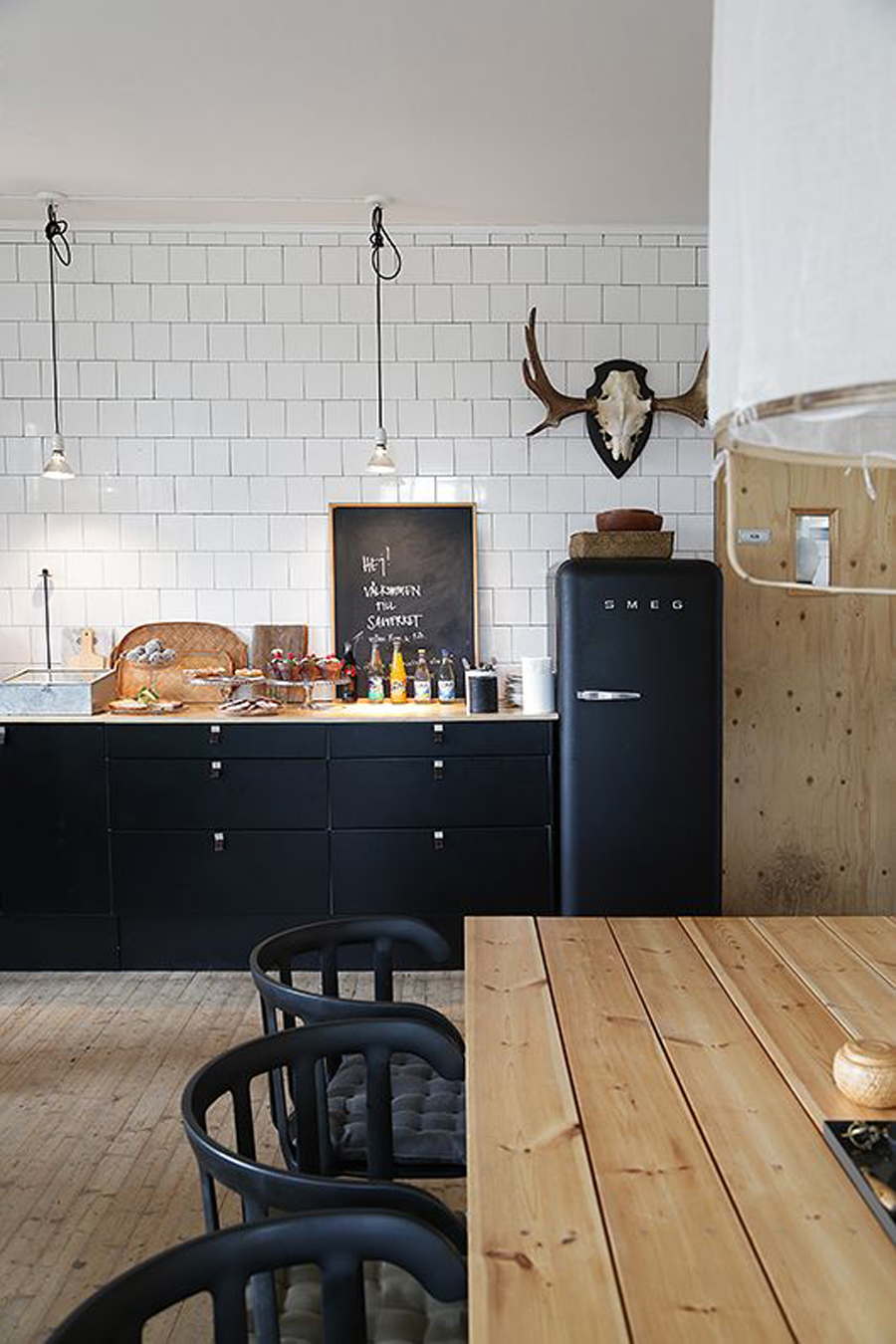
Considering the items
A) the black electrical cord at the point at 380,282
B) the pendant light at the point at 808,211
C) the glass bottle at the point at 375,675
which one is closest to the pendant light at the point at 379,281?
the black electrical cord at the point at 380,282

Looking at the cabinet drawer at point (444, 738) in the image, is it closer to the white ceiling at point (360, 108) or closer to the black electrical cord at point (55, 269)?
the black electrical cord at point (55, 269)

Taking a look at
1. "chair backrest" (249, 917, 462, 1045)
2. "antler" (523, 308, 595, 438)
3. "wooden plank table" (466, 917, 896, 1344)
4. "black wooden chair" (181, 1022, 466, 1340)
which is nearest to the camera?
"wooden plank table" (466, 917, 896, 1344)

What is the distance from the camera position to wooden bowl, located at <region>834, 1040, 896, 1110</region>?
5.72ft

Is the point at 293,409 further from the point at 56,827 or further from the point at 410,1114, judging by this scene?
the point at 410,1114

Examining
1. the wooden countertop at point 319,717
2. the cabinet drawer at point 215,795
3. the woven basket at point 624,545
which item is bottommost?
the cabinet drawer at point 215,795

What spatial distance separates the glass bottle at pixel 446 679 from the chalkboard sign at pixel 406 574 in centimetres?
4

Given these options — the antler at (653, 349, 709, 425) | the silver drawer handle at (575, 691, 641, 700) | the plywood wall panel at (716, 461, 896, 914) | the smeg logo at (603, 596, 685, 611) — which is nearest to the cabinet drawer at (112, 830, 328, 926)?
the silver drawer handle at (575, 691, 641, 700)

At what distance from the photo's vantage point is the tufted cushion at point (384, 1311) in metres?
1.66

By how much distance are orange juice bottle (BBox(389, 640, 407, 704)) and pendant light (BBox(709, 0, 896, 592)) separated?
3943 millimetres

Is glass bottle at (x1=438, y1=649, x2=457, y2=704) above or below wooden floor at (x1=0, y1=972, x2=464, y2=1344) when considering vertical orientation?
above

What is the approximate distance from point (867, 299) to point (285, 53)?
115 inches

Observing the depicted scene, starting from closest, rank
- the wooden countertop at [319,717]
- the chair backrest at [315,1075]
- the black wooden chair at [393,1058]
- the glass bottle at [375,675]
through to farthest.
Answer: the chair backrest at [315,1075] < the black wooden chair at [393,1058] < the wooden countertop at [319,717] < the glass bottle at [375,675]

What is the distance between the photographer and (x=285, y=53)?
3377mm

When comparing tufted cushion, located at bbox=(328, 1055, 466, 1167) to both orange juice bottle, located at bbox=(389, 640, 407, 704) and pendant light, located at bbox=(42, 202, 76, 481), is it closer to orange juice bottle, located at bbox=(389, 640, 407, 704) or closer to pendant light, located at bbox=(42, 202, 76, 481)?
orange juice bottle, located at bbox=(389, 640, 407, 704)
